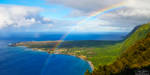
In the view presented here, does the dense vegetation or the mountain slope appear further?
the mountain slope

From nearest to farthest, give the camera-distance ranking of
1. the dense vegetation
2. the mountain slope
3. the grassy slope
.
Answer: the grassy slope, the dense vegetation, the mountain slope

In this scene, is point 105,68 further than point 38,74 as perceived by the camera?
No

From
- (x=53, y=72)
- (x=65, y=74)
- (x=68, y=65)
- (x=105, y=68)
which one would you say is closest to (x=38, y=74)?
(x=53, y=72)

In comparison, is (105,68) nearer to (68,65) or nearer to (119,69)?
(119,69)

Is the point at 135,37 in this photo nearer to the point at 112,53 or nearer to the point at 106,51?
the point at 112,53

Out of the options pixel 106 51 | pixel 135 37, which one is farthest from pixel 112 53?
pixel 135 37

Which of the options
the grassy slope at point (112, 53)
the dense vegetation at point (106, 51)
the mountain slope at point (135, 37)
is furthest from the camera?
the mountain slope at point (135, 37)

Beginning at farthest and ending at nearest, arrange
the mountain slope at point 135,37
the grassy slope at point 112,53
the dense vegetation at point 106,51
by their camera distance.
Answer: the mountain slope at point 135,37 < the dense vegetation at point 106,51 < the grassy slope at point 112,53

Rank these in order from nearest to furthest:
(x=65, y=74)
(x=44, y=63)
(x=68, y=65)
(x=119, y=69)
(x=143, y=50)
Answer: (x=119, y=69) → (x=143, y=50) → (x=65, y=74) → (x=68, y=65) → (x=44, y=63)

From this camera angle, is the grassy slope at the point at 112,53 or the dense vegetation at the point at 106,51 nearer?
the grassy slope at the point at 112,53

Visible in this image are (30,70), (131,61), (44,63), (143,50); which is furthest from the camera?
(44,63)

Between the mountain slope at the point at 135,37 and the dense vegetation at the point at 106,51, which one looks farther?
the mountain slope at the point at 135,37
